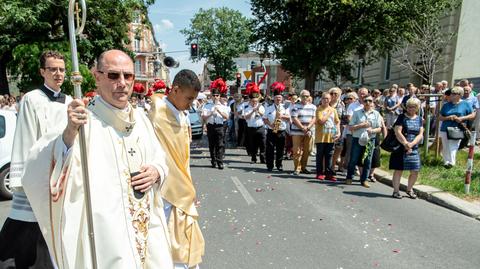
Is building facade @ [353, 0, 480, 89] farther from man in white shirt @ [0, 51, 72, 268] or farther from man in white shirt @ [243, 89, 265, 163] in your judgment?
man in white shirt @ [0, 51, 72, 268]

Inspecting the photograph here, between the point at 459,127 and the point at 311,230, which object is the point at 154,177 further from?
the point at 459,127

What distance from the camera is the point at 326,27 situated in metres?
18.6

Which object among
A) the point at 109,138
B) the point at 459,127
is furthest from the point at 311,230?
the point at 459,127

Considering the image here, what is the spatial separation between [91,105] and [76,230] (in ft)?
2.26

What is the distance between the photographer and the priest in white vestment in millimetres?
1860

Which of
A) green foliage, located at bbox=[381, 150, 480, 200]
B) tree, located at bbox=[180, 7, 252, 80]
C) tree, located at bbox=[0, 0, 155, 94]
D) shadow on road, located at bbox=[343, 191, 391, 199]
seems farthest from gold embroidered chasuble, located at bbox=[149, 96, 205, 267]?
tree, located at bbox=[180, 7, 252, 80]

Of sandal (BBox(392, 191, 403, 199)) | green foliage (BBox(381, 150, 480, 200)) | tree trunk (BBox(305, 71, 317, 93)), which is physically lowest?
sandal (BBox(392, 191, 403, 199))

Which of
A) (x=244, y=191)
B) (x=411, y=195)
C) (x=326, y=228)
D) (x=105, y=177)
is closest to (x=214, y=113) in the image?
(x=244, y=191)

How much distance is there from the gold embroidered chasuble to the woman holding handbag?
7410 millimetres

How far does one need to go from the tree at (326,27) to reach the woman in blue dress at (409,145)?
434 inches

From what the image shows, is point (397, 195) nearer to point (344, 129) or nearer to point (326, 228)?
point (326, 228)

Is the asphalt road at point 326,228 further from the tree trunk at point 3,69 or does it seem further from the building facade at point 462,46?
the tree trunk at point 3,69

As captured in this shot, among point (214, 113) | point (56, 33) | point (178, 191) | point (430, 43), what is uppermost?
point (56, 33)

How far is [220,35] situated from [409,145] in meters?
56.2
